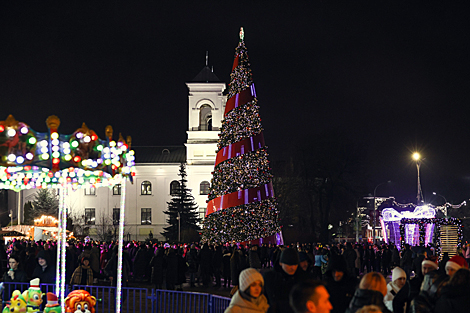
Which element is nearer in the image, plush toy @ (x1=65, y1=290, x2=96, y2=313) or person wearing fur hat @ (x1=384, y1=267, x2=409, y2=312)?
person wearing fur hat @ (x1=384, y1=267, x2=409, y2=312)

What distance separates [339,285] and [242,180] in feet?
61.2

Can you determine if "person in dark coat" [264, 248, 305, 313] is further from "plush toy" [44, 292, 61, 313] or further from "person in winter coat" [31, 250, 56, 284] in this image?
"person in winter coat" [31, 250, 56, 284]

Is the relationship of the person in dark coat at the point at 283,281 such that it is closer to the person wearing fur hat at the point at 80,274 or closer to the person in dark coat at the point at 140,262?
the person wearing fur hat at the point at 80,274

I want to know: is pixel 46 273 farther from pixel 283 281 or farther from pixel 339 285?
pixel 339 285

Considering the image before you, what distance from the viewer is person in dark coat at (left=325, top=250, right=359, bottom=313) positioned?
610 centimetres

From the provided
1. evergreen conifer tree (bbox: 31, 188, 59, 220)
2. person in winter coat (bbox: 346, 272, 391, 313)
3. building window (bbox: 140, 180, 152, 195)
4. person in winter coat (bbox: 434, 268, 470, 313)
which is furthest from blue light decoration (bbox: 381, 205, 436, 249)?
evergreen conifer tree (bbox: 31, 188, 59, 220)

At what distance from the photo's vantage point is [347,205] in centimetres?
5141

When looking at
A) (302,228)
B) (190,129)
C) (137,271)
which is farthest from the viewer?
(190,129)

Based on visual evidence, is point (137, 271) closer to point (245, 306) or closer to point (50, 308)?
point (50, 308)

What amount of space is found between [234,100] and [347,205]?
94.2ft

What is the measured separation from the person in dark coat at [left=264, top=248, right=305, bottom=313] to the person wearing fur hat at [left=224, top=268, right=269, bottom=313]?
0.91ft

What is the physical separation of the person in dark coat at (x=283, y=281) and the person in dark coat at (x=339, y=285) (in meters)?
0.38

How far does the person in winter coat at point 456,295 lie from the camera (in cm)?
558

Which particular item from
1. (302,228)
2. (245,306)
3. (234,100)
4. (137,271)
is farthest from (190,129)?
(245,306)
